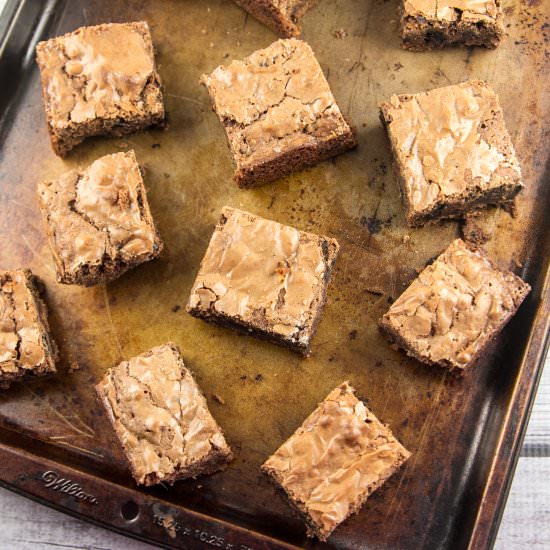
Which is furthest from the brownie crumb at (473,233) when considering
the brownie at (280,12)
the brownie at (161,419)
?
the brownie at (161,419)

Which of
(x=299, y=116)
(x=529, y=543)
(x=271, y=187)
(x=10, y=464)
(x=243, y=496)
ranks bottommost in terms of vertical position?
(x=529, y=543)

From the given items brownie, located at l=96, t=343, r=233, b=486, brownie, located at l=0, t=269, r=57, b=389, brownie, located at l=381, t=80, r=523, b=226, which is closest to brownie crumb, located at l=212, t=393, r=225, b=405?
brownie, located at l=96, t=343, r=233, b=486

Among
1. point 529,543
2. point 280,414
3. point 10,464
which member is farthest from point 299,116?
point 529,543

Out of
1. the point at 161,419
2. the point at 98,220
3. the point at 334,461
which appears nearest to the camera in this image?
the point at 334,461

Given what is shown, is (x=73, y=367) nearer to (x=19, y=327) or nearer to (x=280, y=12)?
(x=19, y=327)

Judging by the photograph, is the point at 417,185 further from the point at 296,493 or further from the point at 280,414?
the point at 296,493

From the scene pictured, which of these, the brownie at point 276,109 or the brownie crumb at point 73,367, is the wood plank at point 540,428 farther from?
the brownie crumb at point 73,367

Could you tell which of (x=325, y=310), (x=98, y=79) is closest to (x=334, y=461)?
(x=325, y=310)

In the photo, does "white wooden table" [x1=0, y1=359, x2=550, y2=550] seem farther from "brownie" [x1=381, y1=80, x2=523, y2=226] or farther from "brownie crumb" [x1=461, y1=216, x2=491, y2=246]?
"brownie" [x1=381, y1=80, x2=523, y2=226]
